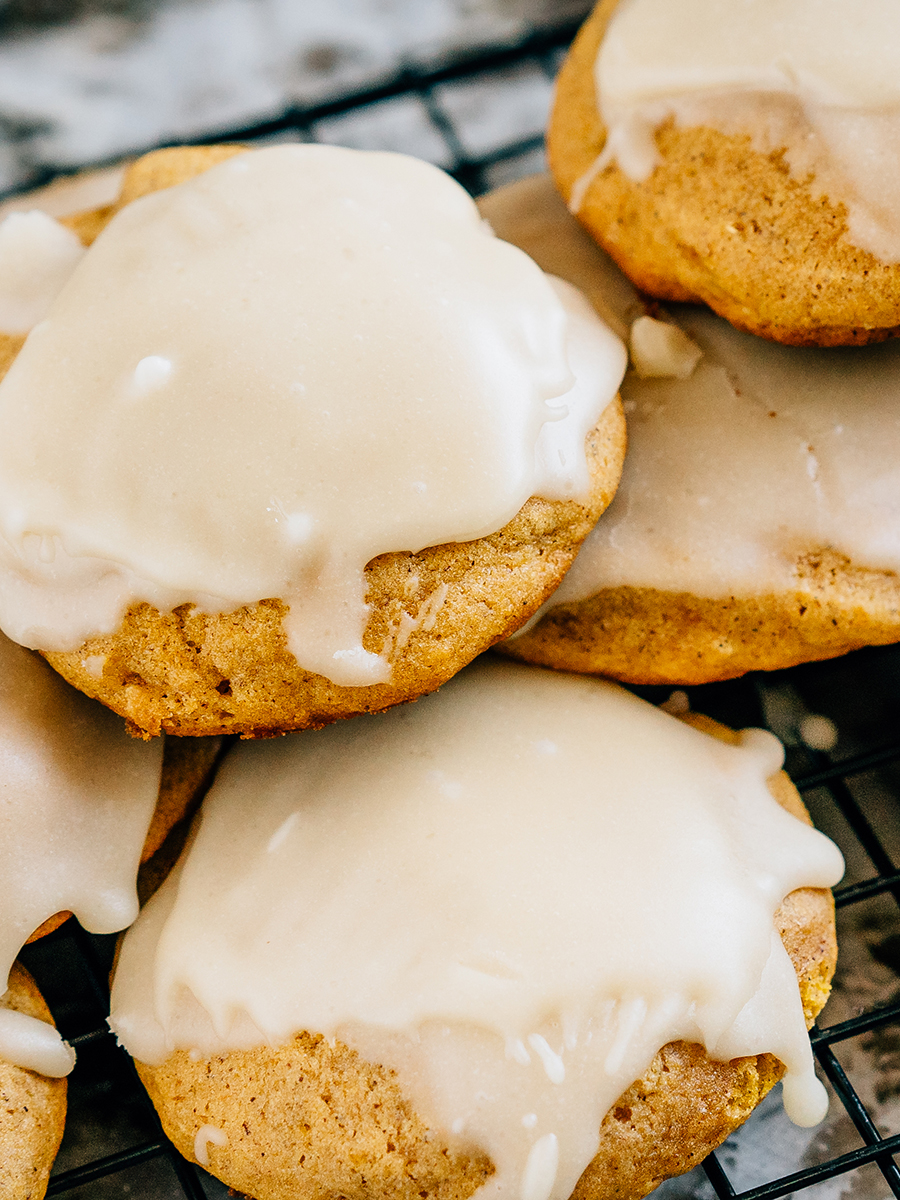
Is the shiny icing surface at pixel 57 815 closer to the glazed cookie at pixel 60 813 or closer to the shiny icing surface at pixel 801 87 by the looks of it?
the glazed cookie at pixel 60 813

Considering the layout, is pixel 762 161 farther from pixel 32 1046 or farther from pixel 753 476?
pixel 32 1046

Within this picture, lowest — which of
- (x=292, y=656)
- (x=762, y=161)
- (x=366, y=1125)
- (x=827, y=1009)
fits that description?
(x=827, y=1009)

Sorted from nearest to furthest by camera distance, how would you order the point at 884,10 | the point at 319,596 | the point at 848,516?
1. the point at 319,596
2. the point at 884,10
3. the point at 848,516

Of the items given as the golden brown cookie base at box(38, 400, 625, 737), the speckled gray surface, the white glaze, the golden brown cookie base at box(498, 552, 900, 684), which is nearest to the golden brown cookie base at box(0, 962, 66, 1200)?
the white glaze

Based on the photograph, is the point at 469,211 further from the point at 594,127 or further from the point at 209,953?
the point at 209,953

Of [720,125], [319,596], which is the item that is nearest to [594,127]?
[720,125]

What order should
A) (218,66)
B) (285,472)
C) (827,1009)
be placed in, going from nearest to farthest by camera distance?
(285,472)
(827,1009)
(218,66)

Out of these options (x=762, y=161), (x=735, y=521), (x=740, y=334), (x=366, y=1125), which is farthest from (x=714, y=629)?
(x=366, y=1125)
